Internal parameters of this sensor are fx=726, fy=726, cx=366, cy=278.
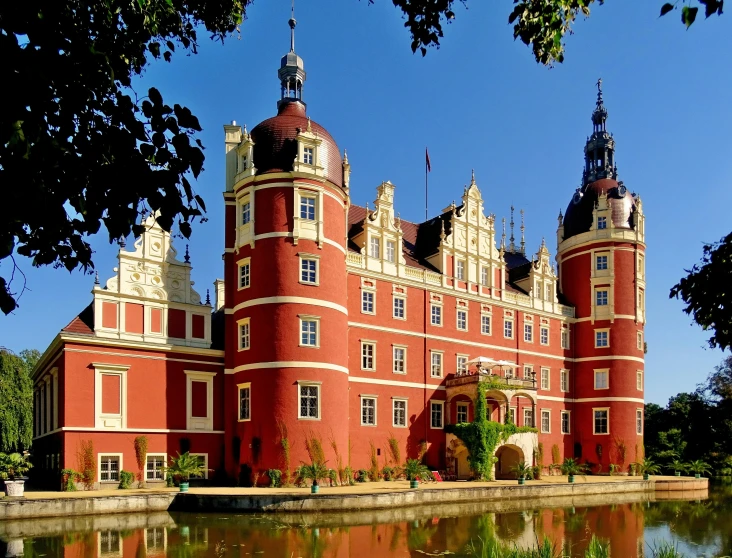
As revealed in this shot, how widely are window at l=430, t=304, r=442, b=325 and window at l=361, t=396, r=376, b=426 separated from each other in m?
5.97

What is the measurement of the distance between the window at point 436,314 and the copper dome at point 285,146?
8837 millimetres

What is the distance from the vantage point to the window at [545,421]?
146ft

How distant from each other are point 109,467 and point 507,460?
71.9 feet

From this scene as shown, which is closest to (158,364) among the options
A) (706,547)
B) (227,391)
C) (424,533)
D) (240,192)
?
(227,391)

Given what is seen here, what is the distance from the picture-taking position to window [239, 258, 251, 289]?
33.1m

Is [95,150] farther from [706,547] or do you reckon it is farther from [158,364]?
[158,364]

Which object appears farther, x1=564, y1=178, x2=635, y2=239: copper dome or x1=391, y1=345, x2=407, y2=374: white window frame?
x1=564, y1=178, x2=635, y2=239: copper dome

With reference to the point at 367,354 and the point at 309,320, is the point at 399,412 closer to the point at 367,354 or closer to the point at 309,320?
the point at 367,354

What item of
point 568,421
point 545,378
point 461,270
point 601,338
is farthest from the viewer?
point 601,338

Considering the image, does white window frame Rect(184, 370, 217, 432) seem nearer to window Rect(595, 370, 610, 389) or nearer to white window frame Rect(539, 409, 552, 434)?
white window frame Rect(539, 409, 552, 434)

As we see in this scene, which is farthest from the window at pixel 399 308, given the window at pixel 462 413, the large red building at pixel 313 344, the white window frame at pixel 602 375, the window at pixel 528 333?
the white window frame at pixel 602 375

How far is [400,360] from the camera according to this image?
37.6 meters

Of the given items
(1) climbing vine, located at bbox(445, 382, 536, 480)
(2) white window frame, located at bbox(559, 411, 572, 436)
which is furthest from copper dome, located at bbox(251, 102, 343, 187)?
(2) white window frame, located at bbox(559, 411, 572, 436)

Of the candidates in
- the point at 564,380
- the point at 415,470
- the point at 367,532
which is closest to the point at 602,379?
the point at 564,380
